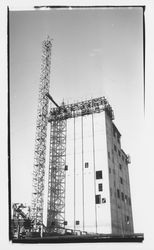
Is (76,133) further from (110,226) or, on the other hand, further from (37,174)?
(110,226)

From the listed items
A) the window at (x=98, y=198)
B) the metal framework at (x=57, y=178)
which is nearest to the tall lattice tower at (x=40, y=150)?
the metal framework at (x=57, y=178)

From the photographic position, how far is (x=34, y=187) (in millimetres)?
22047

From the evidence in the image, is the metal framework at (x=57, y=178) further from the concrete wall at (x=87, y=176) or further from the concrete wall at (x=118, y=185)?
the concrete wall at (x=118, y=185)

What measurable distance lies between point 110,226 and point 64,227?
329cm

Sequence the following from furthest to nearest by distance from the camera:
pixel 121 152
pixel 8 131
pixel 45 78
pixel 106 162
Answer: pixel 121 152, pixel 45 78, pixel 106 162, pixel 8 131

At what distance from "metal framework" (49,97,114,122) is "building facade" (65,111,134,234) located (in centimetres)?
38

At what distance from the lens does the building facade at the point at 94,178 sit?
19281 millimetres

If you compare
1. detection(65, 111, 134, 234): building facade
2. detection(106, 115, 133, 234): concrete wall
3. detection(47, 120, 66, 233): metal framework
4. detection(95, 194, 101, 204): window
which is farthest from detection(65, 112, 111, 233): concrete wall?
detection(106, 115, 133, 234): concrete wall

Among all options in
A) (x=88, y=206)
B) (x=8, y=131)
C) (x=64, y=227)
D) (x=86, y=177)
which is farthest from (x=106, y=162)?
(x=8, y=131)

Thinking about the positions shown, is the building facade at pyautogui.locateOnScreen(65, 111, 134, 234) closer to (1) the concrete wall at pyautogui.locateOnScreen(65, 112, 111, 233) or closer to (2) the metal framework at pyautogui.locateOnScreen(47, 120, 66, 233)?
(1) the concrete wall at pyautogui.locateOnScreen(65, 112, 111, 233)

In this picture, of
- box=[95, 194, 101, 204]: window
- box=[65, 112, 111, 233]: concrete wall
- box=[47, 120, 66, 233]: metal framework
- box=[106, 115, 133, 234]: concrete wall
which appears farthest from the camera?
box=[47, 120, 66, 233]: metal framework

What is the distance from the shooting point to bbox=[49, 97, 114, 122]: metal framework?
2214 centimetres

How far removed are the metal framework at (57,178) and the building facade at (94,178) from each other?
441mm

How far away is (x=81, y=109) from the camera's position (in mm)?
22781
